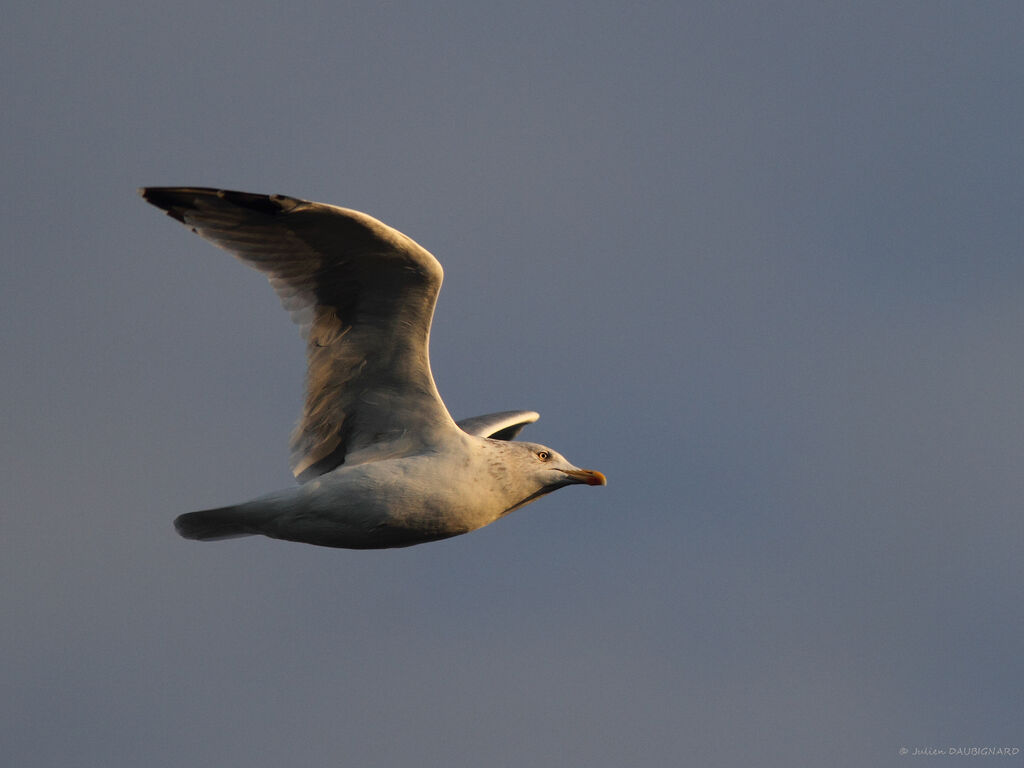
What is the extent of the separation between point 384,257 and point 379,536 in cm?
262

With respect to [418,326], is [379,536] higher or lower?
lower

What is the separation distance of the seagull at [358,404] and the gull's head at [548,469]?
2cm

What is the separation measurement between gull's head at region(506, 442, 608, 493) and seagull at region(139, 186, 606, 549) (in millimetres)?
19

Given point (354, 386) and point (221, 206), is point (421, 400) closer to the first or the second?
point (354, 386)

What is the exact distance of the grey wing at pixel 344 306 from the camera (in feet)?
47.6

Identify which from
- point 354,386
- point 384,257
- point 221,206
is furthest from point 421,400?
point 221,206

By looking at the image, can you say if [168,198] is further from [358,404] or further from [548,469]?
[548,469]

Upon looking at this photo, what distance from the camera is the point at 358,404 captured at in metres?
15.8

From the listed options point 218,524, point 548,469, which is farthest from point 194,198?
point 548,469

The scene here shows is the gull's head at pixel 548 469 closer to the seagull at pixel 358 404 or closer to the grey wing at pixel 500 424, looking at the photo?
the seagull at pixel 358 404

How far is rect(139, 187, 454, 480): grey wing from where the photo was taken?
47.6 feet

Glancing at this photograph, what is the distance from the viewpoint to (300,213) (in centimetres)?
1439

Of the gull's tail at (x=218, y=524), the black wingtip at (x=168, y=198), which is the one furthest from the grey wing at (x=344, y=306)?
the gull's tail at (x=218, y=524)

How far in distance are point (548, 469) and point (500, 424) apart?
2516mm
